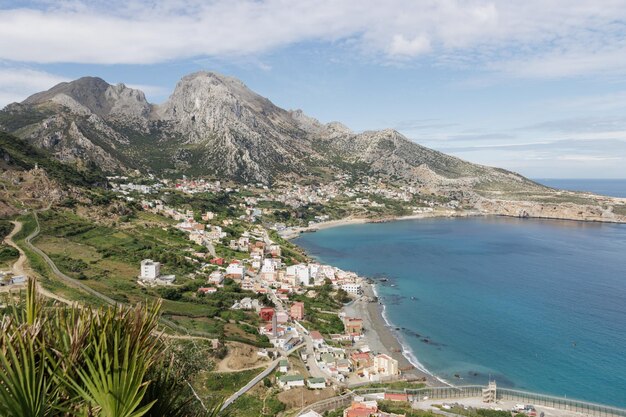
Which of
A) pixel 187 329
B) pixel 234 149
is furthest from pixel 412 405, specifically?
pixel 234 149

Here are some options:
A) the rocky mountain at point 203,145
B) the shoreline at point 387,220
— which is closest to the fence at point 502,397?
the shoreline at point 387,220

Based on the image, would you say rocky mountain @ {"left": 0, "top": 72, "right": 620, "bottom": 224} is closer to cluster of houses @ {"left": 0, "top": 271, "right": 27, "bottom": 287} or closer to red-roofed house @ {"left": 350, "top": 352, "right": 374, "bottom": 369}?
cluster of houses @ {"left": 0, "top": 271, "right": 27, "bottom": 287}

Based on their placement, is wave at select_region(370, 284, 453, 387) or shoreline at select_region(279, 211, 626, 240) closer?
wave at select_region(370, 284, 453, 387)

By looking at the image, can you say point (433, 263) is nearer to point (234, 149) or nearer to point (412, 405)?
point (412, 405)

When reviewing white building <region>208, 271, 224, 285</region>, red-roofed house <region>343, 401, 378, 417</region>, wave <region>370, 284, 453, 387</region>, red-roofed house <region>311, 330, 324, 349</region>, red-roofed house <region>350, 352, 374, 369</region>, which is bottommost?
wave <region>370, 284, 453, 387</region>

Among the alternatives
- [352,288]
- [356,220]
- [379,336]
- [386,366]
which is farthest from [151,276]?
[356,220]

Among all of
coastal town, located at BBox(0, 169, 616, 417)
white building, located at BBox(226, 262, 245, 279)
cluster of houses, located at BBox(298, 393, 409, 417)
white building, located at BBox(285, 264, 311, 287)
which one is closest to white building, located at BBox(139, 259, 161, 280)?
coastal town, located at BBox(0, 169, 616, 417)
